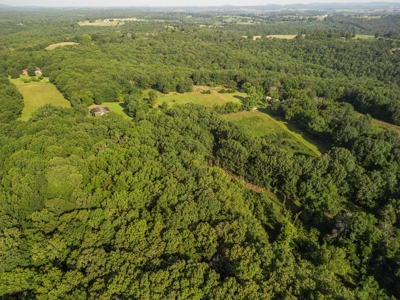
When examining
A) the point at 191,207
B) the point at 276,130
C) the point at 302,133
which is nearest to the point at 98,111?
the point at 276,130

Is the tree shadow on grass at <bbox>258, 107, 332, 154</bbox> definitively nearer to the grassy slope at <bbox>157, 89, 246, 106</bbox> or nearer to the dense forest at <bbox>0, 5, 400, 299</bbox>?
the dense forest at <bbox>0, 5, 400, 299</bbox>

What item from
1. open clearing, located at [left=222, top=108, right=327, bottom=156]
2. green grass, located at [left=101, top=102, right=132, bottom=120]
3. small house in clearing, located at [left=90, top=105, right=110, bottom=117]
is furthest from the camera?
green grass, located at [left=101, top=102, right=132, bottom=120]

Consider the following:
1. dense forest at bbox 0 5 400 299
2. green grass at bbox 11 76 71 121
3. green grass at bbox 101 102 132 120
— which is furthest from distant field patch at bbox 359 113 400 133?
green grass at bbox 11 76 71 121

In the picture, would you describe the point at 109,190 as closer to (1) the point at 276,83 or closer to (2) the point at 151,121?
(2) the point at 151,121

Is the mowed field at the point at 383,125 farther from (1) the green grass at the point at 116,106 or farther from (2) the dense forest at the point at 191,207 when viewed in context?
(1) the green grass at the point at 116,106

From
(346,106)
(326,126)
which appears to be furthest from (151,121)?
(346,106)

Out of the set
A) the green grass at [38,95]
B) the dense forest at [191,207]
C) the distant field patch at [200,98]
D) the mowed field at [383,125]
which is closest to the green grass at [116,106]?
the dense forest at [191,207]
